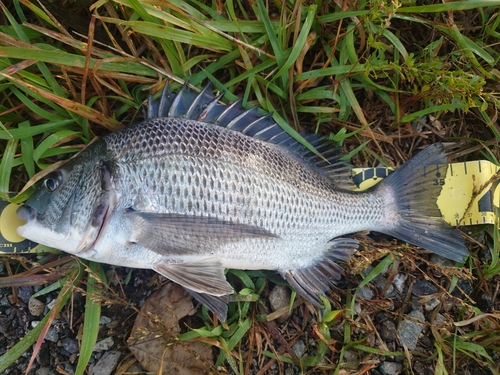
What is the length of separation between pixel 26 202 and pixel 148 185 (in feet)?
2.55

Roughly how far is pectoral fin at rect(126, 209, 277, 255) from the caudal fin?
0.96m

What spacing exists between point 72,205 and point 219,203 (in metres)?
0.85

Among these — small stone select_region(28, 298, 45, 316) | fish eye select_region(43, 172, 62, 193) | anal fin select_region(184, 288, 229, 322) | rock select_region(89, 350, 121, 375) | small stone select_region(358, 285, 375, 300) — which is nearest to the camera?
fish eye select_region(43, 172, 62, 193)

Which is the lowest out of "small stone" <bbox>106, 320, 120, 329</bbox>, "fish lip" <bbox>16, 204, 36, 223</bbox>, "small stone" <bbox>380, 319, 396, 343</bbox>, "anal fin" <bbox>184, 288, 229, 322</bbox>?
"small stone" <bbox>106, 320, 120, 329</bbox>

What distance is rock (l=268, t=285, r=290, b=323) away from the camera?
2.64 m

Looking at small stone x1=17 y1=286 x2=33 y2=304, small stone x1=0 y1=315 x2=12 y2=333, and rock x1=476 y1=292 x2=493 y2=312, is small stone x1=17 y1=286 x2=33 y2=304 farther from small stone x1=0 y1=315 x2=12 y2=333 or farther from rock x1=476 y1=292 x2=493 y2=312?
rock x1=476 y1=292 x2=493 y2=312

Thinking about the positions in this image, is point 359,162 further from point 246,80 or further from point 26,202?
point 26,202

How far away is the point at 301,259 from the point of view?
253cm

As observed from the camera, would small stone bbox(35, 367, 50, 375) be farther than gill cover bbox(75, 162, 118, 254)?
Yes

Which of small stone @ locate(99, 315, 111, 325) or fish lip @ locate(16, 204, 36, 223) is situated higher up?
fish lip @ locate(16, 204, 36, 223)

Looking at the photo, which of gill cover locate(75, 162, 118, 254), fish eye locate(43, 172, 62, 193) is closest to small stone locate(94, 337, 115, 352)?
gill cover locate(75, 162, 118, 254)

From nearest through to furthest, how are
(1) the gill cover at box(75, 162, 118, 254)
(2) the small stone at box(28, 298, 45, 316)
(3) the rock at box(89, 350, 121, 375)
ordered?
(1) the gill cover at box(75, 162, 118, 254) < (3) the rock at box(89, 350, 121, 375) < (2) the small stone at box(28, 298, 45, 316)

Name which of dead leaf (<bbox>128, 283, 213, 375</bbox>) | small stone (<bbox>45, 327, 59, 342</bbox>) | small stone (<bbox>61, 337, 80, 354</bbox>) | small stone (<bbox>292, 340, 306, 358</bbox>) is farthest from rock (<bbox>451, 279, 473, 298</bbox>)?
small stone (<bbox>45, 327, 59, 342</bbox>)

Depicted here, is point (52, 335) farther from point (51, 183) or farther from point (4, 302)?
point (51, 183)
